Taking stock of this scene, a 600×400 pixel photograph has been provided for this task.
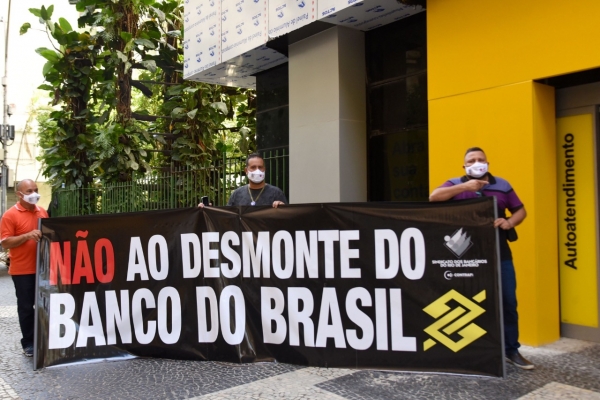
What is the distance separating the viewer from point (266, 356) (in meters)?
4.75

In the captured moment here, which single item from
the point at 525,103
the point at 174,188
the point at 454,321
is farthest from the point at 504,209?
the point at 174,188

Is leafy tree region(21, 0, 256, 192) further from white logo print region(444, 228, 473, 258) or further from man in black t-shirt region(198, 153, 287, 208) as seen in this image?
white logo print region(444, 228, 473, 258)

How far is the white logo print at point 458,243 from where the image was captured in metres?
4.21

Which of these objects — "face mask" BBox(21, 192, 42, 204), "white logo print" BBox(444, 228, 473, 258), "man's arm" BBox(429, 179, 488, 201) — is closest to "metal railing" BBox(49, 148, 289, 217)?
"face mask" BBox(21, 192, 42, 204)

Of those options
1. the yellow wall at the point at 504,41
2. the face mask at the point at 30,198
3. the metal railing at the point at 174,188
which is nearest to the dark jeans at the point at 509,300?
the yellow wall at the point at 504,41

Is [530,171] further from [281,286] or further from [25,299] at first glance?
[25,299]

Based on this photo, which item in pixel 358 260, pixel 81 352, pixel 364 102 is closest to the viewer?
pixel 358 260

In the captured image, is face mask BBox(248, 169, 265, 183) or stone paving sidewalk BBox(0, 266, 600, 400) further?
face mask BBox(248, 169, 265, 183)

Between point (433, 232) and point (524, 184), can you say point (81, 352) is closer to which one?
point (433, 232)

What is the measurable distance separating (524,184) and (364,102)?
3.51 meters

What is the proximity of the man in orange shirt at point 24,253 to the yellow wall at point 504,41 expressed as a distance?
14.9 feet

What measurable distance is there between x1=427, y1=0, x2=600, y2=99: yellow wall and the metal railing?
11.8ft

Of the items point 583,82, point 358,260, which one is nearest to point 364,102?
point 583,82

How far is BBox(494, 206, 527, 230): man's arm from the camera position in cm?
413
